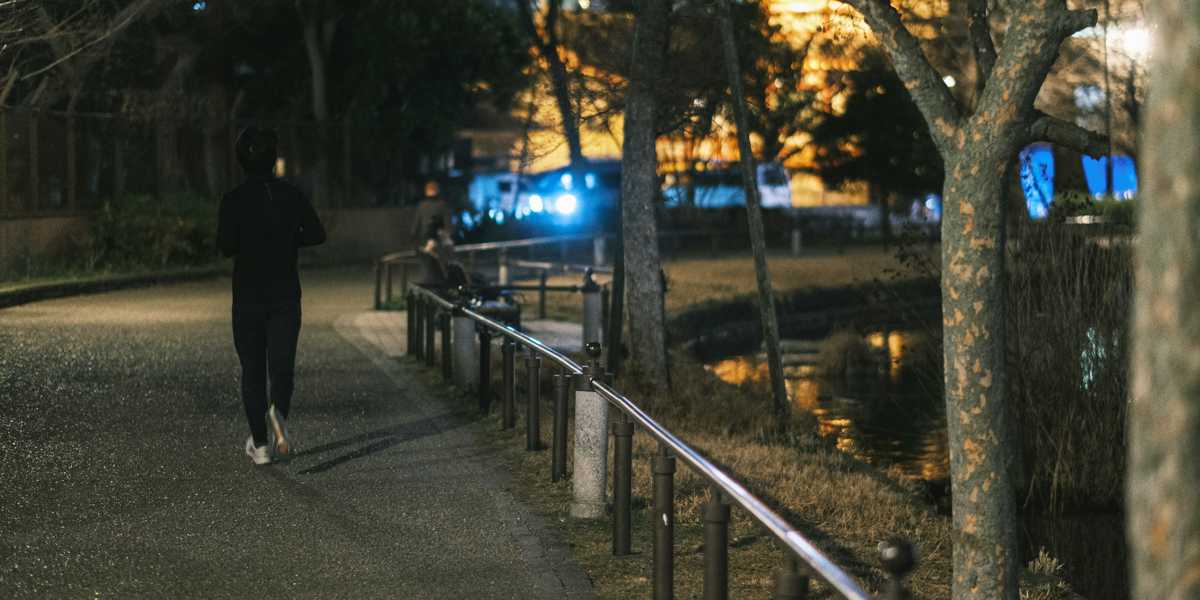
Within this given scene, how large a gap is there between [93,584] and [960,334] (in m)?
3.75

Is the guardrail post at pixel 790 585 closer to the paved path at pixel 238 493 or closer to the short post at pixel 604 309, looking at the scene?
the paved path at pixel 238 493

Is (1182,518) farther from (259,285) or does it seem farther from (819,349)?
(819,349)

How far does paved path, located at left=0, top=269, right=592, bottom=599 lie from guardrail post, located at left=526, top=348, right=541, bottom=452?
0.32 m

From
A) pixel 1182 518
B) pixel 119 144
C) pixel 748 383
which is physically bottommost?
pixel 748 383

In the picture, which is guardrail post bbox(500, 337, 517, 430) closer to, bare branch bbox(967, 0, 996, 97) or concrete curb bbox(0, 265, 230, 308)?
bare branch bbox(967, 0, 996, 97)

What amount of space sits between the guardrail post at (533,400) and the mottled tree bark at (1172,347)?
23.8 feet

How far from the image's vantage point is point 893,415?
18609mm

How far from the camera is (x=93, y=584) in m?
7.10

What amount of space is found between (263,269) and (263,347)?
0.47 meters

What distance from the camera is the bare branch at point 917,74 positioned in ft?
23.6

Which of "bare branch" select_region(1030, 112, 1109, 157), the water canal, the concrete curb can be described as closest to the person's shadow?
the water canal

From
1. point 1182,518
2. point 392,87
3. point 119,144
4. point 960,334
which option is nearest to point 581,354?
point 960,334

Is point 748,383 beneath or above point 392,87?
beneath

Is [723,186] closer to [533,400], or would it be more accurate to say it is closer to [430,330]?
[430,330]
